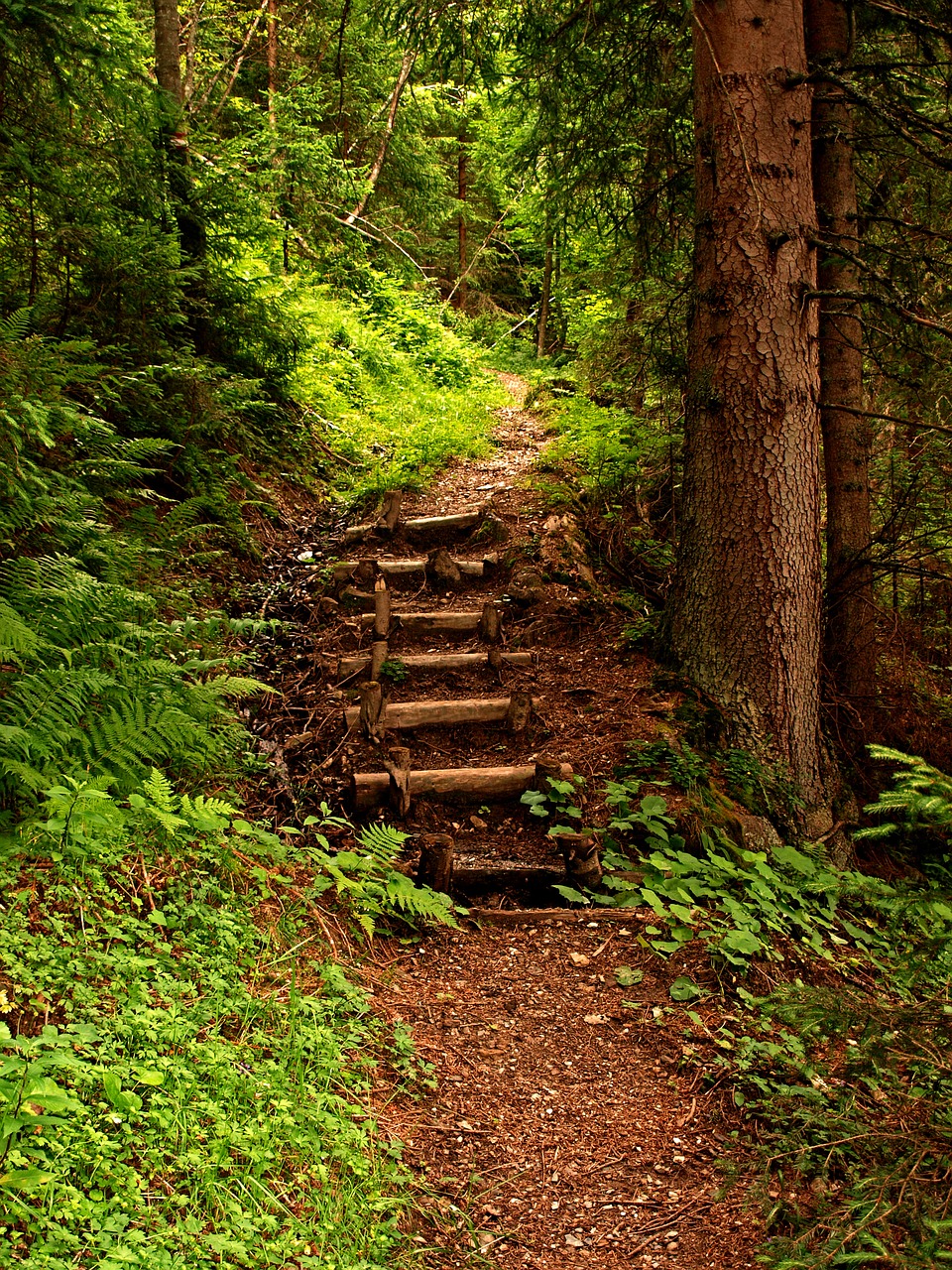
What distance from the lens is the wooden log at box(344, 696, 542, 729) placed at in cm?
546

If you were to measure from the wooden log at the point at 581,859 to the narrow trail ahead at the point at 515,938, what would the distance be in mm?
29

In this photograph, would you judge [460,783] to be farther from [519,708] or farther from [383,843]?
[383,843]

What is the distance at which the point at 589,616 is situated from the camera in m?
6.59

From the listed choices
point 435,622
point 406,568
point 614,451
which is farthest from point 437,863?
point 614,451

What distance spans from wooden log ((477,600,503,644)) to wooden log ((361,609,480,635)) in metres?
0.14

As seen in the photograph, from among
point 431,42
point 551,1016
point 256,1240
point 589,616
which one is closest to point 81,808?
point 256,1240

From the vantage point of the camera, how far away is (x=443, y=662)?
237 inches

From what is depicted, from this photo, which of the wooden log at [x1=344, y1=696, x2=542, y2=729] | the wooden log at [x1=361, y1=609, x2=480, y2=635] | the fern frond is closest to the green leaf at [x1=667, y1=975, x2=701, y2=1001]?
the fern frond

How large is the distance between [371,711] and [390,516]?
10.2 feet

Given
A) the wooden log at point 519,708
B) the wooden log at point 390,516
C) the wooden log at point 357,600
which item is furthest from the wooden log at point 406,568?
the wooden log at point 519,708

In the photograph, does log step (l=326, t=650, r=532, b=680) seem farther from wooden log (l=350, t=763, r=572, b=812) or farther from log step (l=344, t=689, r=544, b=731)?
wooden log (l=350, t=763, r=572, b=812)

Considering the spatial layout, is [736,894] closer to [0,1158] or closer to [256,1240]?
[256,1240]

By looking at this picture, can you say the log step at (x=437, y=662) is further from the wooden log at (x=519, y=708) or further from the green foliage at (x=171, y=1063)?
the green foliage at (x=171, y=1063)

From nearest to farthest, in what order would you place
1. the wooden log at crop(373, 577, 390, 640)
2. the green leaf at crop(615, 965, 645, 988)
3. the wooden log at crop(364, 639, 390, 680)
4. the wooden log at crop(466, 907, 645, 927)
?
the green leaf at crop(615, 965, 645, 988), the wooden log at crop(466, 907, 645, 927), the wooden log at crop(364, 639, 390, 680), the wooden log at crop(373, 577, 390, 640)
